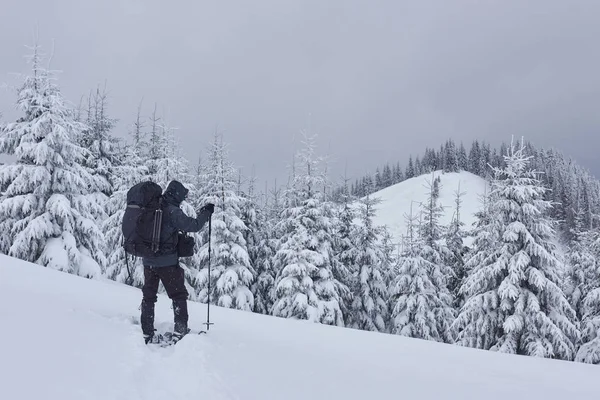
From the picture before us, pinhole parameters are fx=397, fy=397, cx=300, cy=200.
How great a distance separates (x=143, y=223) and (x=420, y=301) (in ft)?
68.5

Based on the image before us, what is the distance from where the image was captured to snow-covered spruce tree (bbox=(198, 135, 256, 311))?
72.2ft

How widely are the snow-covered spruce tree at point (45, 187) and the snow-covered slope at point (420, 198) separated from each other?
90.3 m

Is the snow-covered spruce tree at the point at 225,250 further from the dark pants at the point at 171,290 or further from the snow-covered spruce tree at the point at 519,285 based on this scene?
the dark pants at the point at 171,290

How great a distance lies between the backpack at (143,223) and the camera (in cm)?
604

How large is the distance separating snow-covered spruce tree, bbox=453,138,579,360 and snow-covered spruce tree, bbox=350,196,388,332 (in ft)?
25.3

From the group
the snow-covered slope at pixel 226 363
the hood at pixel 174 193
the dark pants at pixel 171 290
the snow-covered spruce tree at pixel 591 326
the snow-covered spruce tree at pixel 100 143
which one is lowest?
the snow-covered spruce tree at pixel 591 326

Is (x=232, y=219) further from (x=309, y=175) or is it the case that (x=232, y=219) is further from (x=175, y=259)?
(x=175, y=259)

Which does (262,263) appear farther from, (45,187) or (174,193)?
(174,193)

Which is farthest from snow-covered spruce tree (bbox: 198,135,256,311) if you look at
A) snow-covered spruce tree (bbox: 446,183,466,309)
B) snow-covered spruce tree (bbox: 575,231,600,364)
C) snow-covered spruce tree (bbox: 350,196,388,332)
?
snow-covered spruce tree (bbox: 575,231,600,364)

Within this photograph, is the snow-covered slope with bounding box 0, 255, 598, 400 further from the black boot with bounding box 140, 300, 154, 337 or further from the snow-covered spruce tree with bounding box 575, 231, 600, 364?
the snow-covered spruce tree with bounding box 575, 231, 600, 364

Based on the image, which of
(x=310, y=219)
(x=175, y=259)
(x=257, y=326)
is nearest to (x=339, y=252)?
(x=310, y=219)

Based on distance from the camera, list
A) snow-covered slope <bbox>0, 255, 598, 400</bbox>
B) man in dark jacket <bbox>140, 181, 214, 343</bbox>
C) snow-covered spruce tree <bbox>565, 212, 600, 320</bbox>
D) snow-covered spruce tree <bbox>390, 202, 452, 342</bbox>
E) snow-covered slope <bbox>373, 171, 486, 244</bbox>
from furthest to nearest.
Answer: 1. snow-covered slope <bbox>373, 171, 486, 244</bbox>
2. snow-covered spruce tree <bbox>565, 212, 600, 320</bbox>
3. snow-covered spruce tree <bbox>390, 202, 452, 342</bbox>
4. man in dark jacket <bbox>140, 181, 214, 343</bbox>
5. snow-covered slope <bbox>0, 255, 598, 400</bbox>

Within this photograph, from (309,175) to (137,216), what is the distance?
18.5 metres

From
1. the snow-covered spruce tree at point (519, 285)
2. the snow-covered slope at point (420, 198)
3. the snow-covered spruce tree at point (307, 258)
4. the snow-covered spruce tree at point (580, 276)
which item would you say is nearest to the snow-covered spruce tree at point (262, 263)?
the snow-covered spruce tree at point (307, 258)
